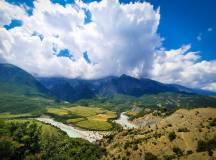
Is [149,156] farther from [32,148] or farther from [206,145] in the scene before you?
[32,148]

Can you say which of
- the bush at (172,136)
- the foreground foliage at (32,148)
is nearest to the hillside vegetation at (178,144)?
the bush at (172,136)

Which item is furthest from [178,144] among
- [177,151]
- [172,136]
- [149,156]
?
[149,156]

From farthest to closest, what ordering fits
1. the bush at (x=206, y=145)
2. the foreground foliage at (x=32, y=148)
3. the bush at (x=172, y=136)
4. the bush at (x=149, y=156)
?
the bush at (x=172, y=136) → the foreground foliage at (x=32, y=148) → the bush at (x=149, y=156) → the bush at (x=206, y=145)

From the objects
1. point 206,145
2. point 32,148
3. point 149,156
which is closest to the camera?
point 206,145

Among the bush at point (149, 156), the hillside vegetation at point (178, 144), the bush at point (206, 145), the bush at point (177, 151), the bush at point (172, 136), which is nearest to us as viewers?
the bush at point (206, 145)

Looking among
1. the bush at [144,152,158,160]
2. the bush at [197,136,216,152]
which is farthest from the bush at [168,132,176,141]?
the bush at [144,152,158,160]

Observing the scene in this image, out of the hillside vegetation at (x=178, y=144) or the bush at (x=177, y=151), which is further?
the bush at (x=177, y=151)

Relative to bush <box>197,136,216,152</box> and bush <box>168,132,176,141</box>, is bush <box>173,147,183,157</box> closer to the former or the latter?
bush <box>197,136,216,152</box>

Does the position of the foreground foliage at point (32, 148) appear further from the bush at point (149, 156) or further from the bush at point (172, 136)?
the bush at point (172, 136)

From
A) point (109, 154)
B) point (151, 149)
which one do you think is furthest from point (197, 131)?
point (109, 154)

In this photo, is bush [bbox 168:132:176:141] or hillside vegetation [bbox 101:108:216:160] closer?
hillside vegetation [bbox 101:108:216:160]

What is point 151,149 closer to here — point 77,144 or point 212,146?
point 212,146
